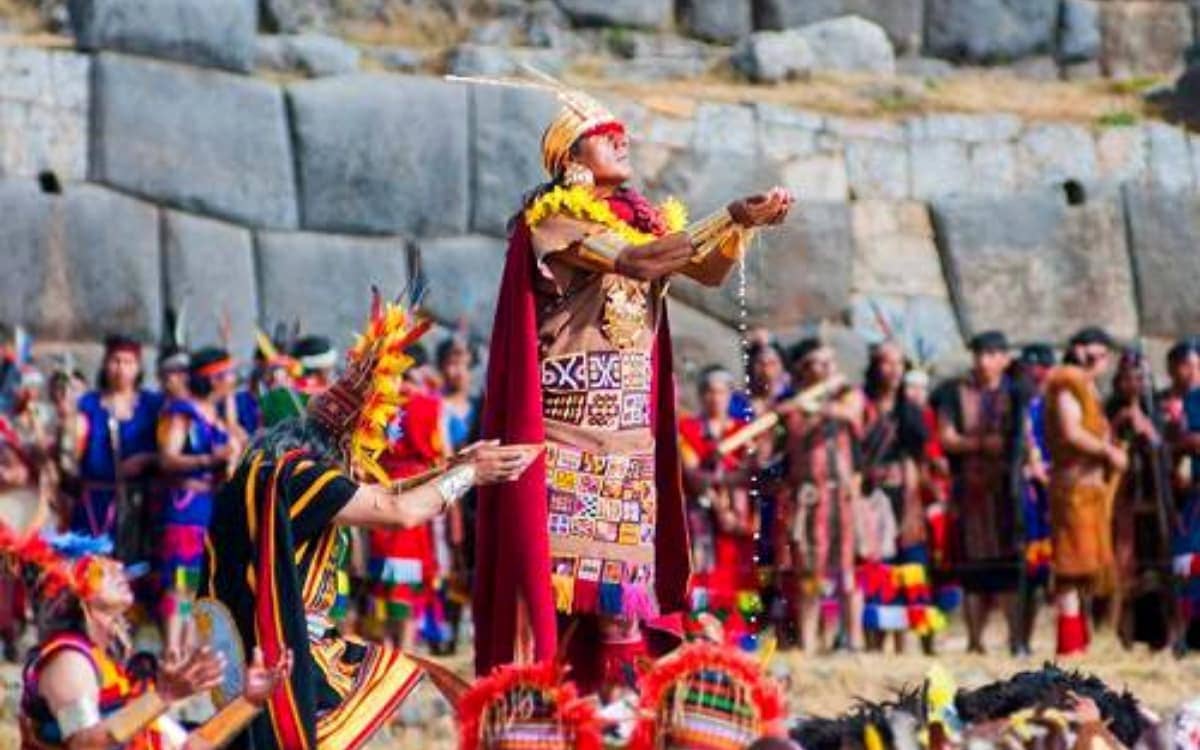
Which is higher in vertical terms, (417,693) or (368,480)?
(368,480)

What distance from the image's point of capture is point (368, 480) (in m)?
10.9

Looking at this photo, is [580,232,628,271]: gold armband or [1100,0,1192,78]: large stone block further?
[1100,0,1192,78]: large stone block

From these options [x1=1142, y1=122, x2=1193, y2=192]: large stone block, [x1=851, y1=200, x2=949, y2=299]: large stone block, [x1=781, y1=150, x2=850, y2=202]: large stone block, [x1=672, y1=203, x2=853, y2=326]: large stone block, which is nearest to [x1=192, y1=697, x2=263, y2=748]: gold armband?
[x1=672, y1=203, x2=853, y2=326]: large stone block

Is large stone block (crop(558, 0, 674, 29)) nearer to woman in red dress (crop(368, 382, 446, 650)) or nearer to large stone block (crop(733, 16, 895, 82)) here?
large stone block (crop(733, 16, 895, 82))

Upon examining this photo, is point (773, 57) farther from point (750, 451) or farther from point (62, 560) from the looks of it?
point (62, 560)

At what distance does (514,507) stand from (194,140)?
23.6 feet

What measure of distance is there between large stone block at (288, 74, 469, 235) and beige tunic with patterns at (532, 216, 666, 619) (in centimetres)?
716

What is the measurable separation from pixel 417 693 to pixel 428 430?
2.34 metres

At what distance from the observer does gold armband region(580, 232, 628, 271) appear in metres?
11.3

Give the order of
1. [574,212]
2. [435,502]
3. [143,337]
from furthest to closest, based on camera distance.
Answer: [143,337]
[574,212]
[435,502]

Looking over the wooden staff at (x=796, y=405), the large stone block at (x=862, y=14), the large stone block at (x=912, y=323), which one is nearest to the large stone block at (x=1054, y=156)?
the large stone block at (x=912, y=323)

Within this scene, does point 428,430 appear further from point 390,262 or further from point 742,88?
point 742,88

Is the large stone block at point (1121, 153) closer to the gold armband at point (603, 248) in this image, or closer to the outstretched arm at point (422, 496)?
the gold armband at point (603, 248)

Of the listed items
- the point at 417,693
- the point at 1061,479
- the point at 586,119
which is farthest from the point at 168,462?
the point at 586,119
